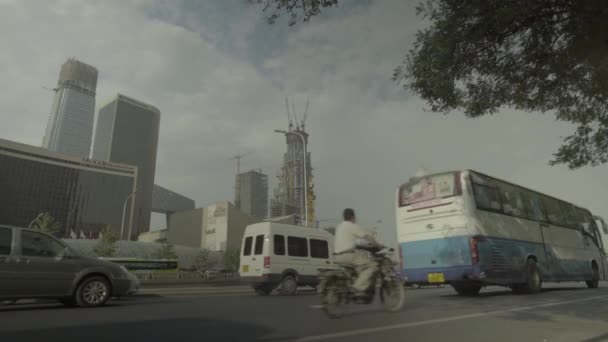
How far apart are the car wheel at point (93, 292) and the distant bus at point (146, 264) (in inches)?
1195

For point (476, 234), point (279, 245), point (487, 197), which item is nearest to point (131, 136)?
point (279, 245)

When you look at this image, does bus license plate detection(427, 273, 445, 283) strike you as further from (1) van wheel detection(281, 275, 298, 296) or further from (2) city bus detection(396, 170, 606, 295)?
(1) van wheel detection(281, 275, 298, 296)

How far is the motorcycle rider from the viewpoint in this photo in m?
6.50

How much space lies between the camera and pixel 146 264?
130 feet

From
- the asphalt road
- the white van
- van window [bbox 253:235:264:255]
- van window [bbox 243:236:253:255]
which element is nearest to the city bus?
the asphalt road

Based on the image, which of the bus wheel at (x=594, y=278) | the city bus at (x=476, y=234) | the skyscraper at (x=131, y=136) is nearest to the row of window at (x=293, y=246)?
the city bus at (x=476, y=234)

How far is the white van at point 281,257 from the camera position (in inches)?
543

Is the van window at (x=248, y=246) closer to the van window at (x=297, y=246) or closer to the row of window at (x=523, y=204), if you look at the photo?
the van window at (x=297, y=246)

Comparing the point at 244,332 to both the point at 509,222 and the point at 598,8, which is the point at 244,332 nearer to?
the point at 598,8

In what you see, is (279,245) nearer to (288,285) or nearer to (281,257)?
(281,257)

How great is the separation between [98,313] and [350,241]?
435 cm

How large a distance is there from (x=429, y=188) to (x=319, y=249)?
209 inches

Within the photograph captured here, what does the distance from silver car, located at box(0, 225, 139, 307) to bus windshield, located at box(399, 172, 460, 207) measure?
815 centimetres

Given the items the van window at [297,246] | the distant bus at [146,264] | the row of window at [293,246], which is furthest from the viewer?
the distant bus at [146,264]
